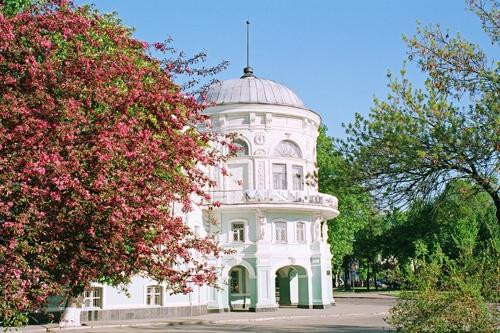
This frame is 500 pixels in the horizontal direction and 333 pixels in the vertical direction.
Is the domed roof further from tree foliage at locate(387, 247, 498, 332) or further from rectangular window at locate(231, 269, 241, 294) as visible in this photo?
tree foliage at locate(387, 247, 498, 332)

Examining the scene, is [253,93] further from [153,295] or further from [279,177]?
[153,295]

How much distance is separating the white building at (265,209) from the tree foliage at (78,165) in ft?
72.7

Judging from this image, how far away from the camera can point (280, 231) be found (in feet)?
117

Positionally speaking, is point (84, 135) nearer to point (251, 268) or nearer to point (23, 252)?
point (23, 252)

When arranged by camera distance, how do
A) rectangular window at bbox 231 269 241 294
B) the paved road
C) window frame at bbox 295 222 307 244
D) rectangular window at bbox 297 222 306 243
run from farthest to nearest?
rectangular window at bbox 231 269 241 294 → rectangular window at bbox 297 222 306 243 → window frame at bbox 295 222 307 244 → the paved road

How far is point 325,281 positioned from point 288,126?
9.69 m

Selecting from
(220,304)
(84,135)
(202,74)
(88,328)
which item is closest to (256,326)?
(88,328)

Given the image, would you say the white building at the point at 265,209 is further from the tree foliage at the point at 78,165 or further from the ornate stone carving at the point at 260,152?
the tree foliage at the point at 78,165

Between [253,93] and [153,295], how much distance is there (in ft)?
47.0

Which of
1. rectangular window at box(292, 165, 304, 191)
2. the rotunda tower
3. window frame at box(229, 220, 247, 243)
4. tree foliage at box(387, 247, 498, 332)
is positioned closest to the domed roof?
the rotunda tower

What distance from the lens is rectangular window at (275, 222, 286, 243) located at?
116ft

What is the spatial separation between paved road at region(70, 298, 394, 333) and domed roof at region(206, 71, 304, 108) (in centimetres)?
1314

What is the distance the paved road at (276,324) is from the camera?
76.4 feet

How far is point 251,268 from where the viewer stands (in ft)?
113
